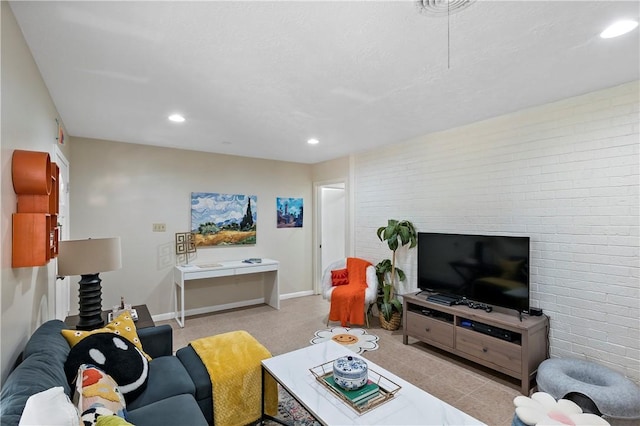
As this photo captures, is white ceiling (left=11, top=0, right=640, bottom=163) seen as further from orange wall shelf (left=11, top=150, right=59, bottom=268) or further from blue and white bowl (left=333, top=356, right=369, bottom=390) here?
blue and white bowl (left=333, top=356, right=369, bottom=390)

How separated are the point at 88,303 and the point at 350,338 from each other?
2.70 m

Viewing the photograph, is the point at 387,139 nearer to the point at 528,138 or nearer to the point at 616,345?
the point at 528,138

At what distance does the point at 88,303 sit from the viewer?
2.48m

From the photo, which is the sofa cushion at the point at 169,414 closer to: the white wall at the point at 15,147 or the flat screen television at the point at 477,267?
the white wall at the point at 15,147

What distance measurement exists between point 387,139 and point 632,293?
9.02ft

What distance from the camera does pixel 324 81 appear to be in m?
2.31

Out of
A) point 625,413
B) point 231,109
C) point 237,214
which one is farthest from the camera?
point 237,214

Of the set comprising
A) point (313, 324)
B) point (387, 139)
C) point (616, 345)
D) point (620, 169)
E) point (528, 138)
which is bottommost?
point (313, 324)


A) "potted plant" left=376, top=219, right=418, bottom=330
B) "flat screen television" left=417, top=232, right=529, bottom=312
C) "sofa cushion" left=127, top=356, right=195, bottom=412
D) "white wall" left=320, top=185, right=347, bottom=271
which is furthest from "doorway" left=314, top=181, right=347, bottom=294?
"sofa cushion" left=127, top=356, right=195, bottom=412

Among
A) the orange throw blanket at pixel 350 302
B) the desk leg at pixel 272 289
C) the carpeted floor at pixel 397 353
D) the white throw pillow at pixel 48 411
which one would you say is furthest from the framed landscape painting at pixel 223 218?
the white throw pillow at pixel 48 411

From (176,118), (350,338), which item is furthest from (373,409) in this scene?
(176,118)

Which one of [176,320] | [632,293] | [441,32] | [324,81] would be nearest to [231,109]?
[324,81]

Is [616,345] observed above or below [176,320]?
above

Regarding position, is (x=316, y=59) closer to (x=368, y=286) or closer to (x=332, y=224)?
(x=368, y=286)
